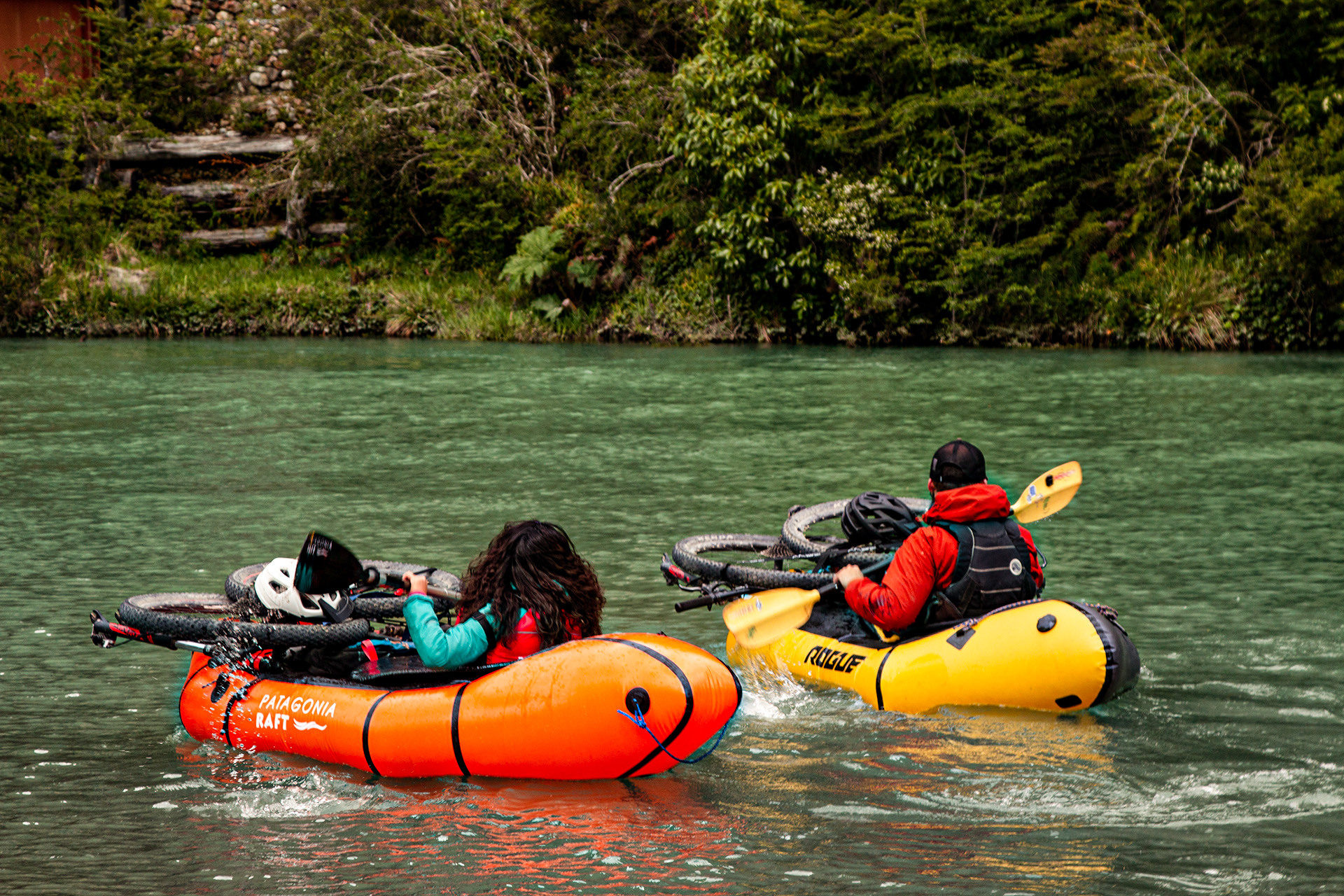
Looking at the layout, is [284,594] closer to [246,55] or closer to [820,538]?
[820,538]

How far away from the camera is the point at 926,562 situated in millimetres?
5609

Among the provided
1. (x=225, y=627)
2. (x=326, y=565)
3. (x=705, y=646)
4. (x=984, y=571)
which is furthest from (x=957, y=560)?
(x=225, y=627)

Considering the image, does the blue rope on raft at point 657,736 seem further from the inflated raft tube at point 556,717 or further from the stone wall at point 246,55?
the stone wall at point 246,55

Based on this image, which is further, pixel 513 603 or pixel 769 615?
pixel 769 615

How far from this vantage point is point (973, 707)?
18.0ft

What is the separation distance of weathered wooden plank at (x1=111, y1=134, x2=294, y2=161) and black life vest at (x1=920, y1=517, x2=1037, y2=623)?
27260 millimetres

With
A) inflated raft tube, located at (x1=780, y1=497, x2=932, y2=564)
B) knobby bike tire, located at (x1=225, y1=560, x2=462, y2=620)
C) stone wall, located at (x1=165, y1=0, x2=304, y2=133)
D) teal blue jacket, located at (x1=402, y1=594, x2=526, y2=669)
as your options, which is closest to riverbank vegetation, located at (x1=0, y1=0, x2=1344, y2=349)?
stone wall, located at (x1=165, y1=0, x2=304, y2=133)

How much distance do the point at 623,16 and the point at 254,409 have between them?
1630 cm

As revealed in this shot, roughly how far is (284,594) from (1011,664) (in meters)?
2.67

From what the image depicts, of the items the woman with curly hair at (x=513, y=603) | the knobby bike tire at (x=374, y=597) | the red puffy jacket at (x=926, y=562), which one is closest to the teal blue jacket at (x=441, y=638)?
the woman with curly hair at (x=513, y=603)

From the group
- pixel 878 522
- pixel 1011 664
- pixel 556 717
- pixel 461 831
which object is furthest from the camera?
pixel 878 522

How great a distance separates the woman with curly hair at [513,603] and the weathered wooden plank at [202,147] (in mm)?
27460

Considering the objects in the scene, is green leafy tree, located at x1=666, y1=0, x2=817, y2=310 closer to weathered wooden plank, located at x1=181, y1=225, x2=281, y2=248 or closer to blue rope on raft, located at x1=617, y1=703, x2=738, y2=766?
weathered wooden plank, located at x1=181, y1=225, x2=281, y2=248

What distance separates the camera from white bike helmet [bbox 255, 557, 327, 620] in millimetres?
5246
